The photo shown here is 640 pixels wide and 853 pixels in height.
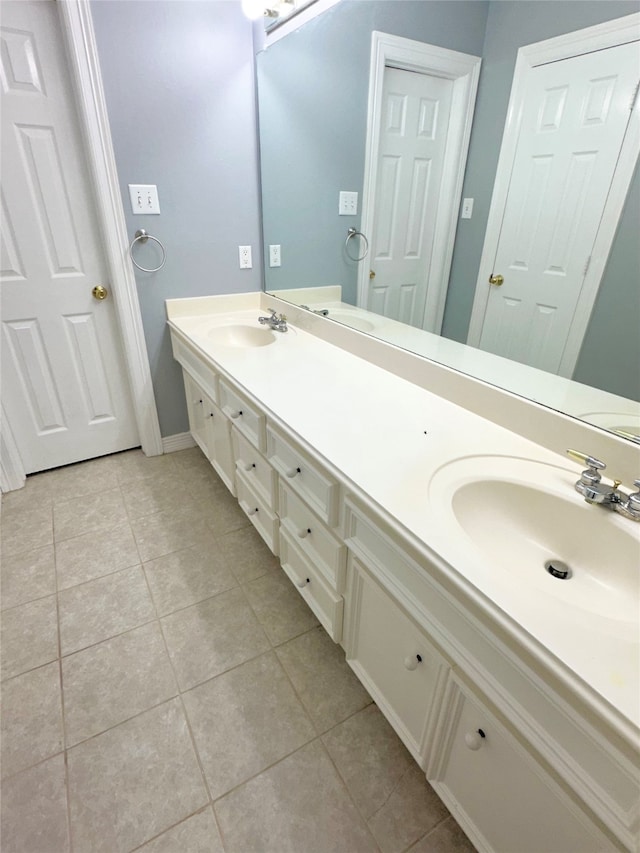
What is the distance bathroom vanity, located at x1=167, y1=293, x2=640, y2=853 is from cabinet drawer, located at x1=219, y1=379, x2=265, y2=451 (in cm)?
1

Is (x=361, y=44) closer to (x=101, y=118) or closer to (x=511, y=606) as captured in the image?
(x=101, y=118)

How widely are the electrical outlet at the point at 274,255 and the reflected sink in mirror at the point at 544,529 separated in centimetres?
160

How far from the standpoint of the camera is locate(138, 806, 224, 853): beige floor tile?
0.93 m

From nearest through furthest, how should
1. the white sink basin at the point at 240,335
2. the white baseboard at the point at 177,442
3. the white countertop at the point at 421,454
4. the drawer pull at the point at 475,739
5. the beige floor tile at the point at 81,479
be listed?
the white countertop at the point at 421,454
the drawer pull at the point at 475,739
the white sink basin at the point at 240,335
the beige floor tile at the point at 81,479
the white baseboard at the point at 177,442

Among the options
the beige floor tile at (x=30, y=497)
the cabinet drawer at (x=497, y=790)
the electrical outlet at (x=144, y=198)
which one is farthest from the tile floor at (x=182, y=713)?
the electrical outlet at (x=144, y=198)

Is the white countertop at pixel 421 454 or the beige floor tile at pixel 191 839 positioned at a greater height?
the white countertop at pixel 421 454

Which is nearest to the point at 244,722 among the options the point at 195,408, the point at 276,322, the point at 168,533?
the point at 168,533

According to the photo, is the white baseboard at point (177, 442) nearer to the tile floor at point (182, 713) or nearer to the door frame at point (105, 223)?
the door frame at point (105, 223)

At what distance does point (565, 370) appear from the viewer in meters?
0.99

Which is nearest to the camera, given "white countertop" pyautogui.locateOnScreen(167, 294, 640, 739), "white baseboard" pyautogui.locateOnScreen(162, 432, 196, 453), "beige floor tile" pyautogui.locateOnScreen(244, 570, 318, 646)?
"white countertop" pyautogui.locateOnScreen(167, 294, 640, 739)

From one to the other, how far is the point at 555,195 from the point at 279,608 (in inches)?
57.5

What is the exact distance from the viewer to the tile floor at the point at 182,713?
0.97 m

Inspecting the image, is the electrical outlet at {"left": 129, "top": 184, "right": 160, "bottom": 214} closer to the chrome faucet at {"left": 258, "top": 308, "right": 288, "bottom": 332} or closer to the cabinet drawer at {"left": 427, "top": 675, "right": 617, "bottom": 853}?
the chrome faucet at {"left": 258, "top": 308, "right": 288, "bottom": 332}

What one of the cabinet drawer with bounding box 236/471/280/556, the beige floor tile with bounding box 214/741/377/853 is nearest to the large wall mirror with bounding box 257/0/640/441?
the cabinet drawer with bounding box 236/471/280/556
